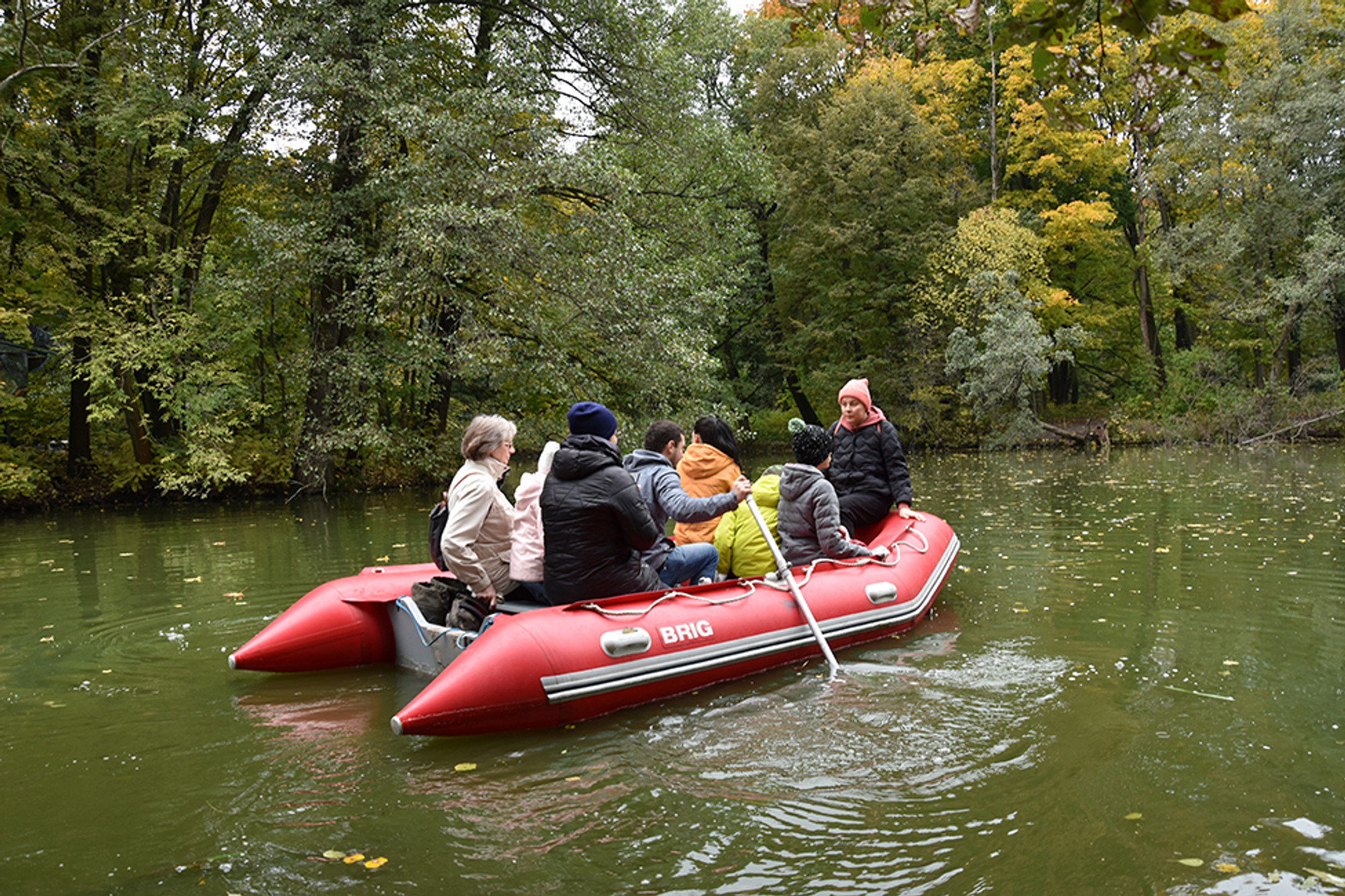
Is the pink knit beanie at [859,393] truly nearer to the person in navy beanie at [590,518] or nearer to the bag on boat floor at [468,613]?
the person in navy beanie at [590,518]

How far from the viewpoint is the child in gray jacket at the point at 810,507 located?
20.4 feet

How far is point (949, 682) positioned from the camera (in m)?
4.97

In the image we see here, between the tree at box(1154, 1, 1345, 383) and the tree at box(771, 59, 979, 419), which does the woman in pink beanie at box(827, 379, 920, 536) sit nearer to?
the tree at box(771, 59, 979, 419)

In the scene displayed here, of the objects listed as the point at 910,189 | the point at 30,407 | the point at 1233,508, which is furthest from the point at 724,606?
the point at 910,189

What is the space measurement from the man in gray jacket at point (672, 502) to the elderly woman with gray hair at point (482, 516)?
855 mm

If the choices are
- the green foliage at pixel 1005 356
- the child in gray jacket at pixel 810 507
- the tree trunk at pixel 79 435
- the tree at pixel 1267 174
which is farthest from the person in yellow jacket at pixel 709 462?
the tree at pixel 1267 174

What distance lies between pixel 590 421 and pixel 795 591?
1689mm

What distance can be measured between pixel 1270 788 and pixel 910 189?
82.3 ft

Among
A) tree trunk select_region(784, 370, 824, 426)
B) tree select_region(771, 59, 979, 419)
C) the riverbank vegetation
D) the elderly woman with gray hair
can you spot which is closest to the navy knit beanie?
the elderly woman with gray hair

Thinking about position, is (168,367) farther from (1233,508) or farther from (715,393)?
(715,393)

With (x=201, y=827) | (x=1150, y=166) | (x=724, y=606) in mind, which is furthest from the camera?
(x=1150, y=166)

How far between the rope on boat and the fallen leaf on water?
2961 mm

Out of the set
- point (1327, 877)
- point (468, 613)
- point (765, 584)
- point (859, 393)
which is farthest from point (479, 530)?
point (1327, 877)

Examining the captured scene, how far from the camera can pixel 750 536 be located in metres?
6.25
